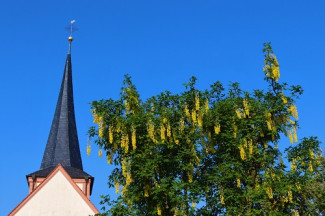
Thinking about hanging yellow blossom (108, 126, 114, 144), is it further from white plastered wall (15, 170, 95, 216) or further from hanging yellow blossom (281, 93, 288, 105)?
white plastered wall (15, 170, 95, 216)

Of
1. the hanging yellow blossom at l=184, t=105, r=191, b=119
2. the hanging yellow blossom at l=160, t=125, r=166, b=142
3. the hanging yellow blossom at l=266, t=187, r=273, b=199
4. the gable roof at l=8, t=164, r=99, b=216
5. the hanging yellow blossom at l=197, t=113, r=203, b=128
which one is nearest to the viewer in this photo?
the hanging yellow blossom at l=266, t=187, r=273, b=199

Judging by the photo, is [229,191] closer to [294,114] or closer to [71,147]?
[294,114]

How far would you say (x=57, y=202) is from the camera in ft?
108

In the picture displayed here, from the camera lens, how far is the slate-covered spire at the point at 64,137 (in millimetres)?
37875

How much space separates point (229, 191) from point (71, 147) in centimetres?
2444

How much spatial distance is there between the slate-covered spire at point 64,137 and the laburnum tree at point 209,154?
65.3 feet

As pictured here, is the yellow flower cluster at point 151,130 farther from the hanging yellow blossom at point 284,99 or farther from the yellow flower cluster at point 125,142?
the hanging yellow blossom at point 284,99

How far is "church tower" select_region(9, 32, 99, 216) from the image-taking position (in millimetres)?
32656

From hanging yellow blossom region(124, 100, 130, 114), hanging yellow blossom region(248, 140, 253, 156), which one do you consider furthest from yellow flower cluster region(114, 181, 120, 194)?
hanging yellow blossom region(248, 140, 253, 156)

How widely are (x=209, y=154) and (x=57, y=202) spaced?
58.5ft

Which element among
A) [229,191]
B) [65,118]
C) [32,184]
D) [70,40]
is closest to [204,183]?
[229,191]

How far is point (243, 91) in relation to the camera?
63.4 ft

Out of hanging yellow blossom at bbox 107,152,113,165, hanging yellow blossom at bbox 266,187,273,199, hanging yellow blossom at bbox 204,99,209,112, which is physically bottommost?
hanging yellow blossom at bbox 266,187,273,199

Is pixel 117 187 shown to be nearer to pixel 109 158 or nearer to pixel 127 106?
pixel 109 158
